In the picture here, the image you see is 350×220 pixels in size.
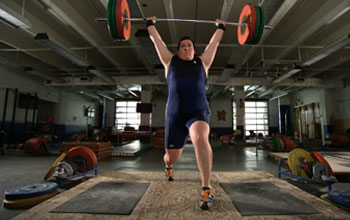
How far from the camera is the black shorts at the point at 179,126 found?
55.9 inches

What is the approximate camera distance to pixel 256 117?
15164 millimetres

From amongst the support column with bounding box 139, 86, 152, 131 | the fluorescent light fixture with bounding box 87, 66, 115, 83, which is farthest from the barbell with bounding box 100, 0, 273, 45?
the support column with bounding box 139, 86, 152, 131

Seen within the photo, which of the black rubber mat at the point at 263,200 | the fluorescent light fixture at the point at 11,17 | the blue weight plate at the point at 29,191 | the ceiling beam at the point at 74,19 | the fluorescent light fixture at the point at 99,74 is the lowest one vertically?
the blue weight plate at the point at 29,191

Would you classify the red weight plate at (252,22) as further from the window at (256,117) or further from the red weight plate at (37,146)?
the window at (256,117)

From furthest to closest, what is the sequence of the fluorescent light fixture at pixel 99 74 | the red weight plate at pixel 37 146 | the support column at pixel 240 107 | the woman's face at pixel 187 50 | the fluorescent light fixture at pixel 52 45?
1. the support column at pixel 240 107
2. the fluorescent light fixture at pixel 99 74
3. the red weight plate at pixel 37 146
4. the fluorescent light fixture at pixel 52 45
5. the woman's face at pixel 187 50

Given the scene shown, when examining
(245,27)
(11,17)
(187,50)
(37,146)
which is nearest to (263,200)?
(187,50)

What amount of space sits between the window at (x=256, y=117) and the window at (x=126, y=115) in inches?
354

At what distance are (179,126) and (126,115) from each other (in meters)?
14.4

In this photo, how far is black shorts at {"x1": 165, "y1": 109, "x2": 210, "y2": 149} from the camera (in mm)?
1421

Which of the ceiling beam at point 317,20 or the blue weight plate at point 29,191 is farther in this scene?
the ceiling beam at point 317,20

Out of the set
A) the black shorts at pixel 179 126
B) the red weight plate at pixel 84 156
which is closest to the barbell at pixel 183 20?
the black shorts at pixel 179 126

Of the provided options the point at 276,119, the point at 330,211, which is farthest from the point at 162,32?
the point at 276,119

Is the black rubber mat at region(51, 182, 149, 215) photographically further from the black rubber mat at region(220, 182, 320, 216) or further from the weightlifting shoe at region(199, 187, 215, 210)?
the black rubber mat at region(220, 182, 320, 216)

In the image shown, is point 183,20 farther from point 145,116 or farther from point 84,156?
point 145,116
